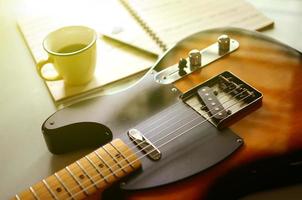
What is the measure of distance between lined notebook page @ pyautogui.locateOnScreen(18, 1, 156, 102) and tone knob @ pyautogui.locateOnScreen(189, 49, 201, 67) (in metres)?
0.09

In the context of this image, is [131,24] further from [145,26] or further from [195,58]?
[195,58]

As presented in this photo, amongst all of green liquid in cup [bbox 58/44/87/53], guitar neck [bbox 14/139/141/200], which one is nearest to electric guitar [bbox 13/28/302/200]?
guitar neck [bbox 14/139/141/200]

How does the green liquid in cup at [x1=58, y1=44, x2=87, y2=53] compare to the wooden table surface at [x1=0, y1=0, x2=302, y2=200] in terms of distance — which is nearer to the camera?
the wooden table surface at [x1=0, y1=0, x2=302, y2=200]

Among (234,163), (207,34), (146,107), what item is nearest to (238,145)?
(234,163)

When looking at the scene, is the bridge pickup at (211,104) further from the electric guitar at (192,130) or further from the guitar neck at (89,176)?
the guitar neck at (89,176)

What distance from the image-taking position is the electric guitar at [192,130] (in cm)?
52

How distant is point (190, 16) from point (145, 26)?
10cm

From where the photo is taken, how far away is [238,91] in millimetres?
637

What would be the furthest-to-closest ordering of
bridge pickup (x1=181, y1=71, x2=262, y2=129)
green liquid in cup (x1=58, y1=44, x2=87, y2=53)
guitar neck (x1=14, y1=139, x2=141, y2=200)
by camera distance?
green liquid in cup (x1=58, y1=44, x2=87, y2=53)
bridge pickup (x1=181, y1=71, x2=262, y2=129)
guitar neck (x1=14, y1=139, x2=141, y2=200)

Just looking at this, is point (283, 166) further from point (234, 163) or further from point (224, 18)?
point (224, 18)

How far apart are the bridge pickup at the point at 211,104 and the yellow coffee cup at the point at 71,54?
0.20 metres

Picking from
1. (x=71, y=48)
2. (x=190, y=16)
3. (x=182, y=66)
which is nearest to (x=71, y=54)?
(x=71, y=48)

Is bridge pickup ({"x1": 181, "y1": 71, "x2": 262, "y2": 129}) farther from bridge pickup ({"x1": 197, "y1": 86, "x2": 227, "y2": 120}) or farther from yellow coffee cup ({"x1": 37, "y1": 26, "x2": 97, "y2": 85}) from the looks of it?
yellow coffee cup ({"x1": 37, "y1": 26, "x2": 97, "y2": 85})

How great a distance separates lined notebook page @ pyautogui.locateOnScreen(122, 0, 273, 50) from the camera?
0.82m
